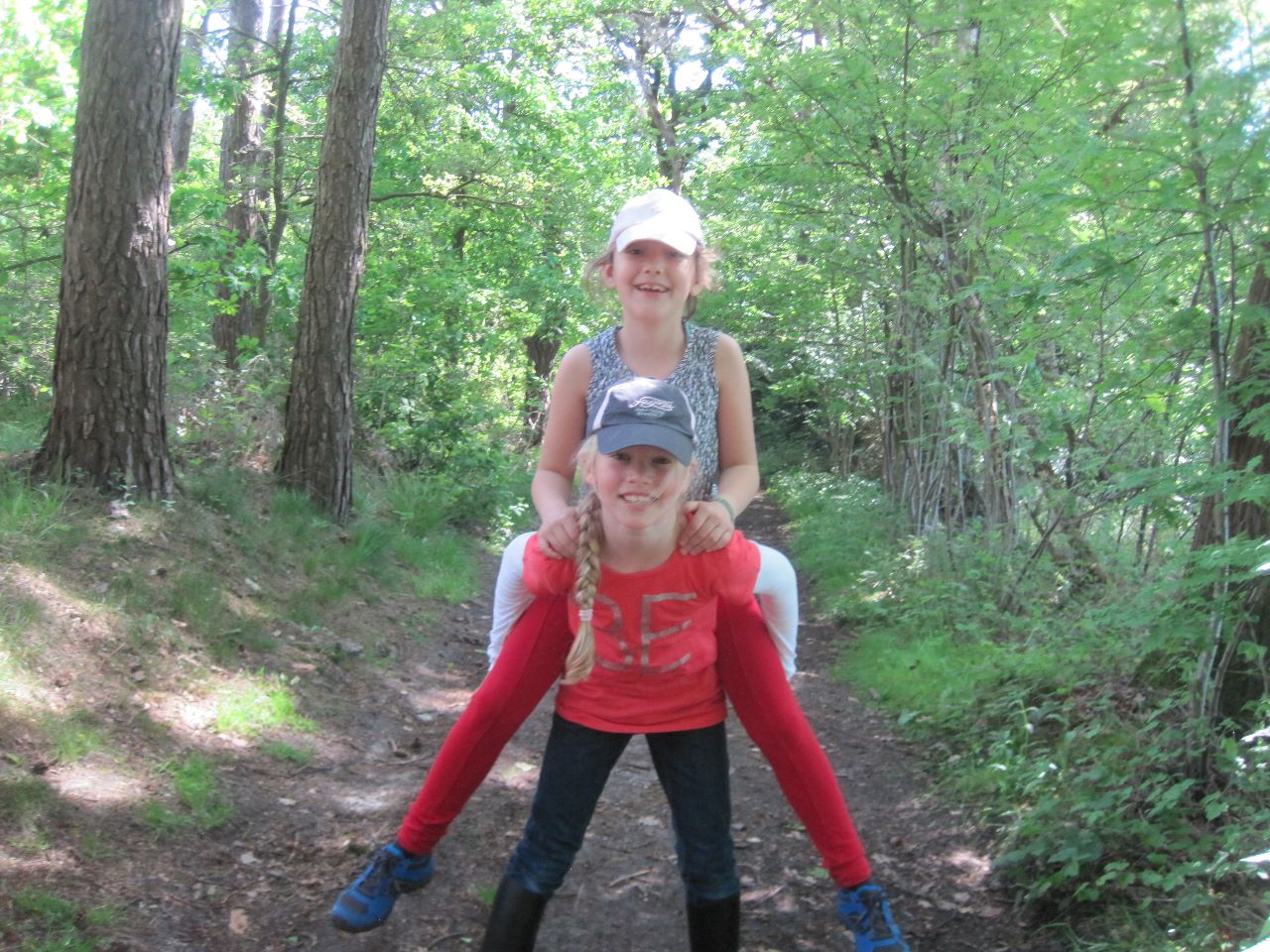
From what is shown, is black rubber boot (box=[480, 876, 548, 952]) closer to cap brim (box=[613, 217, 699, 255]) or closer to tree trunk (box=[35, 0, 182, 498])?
cap brim (box=[613, 217, 699, 255])

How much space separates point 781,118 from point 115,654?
6.09 m

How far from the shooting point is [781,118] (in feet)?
27.8

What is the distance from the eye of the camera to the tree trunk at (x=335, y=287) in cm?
876

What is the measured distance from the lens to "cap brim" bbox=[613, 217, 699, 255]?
294cm

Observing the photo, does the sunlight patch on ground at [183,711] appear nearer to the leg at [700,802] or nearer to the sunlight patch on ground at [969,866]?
the leg at [700,802]

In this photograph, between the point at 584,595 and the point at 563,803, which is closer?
the point at 584,595

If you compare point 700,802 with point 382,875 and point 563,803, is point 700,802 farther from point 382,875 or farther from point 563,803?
point 382,875

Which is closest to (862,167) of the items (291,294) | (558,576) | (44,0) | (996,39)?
(996,39)

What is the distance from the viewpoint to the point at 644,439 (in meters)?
2.60

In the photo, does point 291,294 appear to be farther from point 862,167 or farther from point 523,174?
point 862,167

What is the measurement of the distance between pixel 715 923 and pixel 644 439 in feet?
4.38

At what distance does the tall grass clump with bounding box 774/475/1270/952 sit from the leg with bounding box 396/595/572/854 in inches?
79.5

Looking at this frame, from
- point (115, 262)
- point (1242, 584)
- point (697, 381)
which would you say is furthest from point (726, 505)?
point (115, 262)

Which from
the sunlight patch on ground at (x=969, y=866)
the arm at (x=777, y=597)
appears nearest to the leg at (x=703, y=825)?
the arm at (x=777, y=597)
